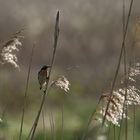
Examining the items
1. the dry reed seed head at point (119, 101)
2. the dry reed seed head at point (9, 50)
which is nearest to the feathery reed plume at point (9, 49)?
the dry reed seed head at point (9, 50)

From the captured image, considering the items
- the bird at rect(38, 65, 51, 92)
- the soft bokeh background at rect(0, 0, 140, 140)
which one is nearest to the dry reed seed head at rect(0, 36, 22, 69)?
the bird at rect(38, 65, 51, 92)

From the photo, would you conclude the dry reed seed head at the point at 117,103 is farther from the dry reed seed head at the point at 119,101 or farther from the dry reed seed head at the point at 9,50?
the dry reed seed head at the point at 9,50

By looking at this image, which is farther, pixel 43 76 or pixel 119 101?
pixel 119 101

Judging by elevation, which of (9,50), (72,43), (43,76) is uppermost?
(72,43)

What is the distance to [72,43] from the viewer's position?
30.6 feet

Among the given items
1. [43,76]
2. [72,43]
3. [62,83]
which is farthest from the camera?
[72,43]

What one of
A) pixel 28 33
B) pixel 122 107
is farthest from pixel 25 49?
pixel 122 107

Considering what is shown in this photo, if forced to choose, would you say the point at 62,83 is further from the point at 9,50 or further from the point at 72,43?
the point at 72,43

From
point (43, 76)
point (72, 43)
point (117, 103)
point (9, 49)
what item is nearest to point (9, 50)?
point (9, 49)

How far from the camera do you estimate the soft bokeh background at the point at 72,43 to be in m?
7.79

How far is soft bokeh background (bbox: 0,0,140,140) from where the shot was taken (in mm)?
7793

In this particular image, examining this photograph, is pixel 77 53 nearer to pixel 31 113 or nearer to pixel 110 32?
pixel 110 32

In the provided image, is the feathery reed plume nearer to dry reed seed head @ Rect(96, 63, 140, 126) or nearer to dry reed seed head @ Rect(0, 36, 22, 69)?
dry reed seed head @ Rect(0, 36, 22, 69)

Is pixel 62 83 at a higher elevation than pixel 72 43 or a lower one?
lower
